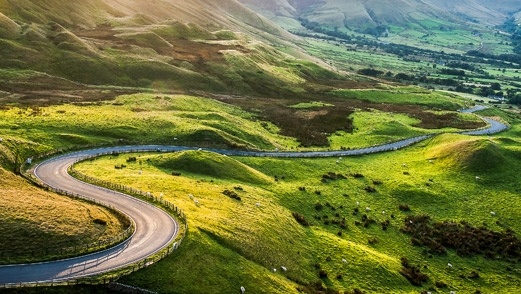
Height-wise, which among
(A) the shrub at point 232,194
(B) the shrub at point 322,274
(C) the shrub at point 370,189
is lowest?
(C) the shrub at point 370,189

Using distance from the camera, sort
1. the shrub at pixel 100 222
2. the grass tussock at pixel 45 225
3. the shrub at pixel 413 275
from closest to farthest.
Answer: the grass tussock at pixel 45 225 → the shrub at pixel 100 222 → the shrub at pixel 413 275

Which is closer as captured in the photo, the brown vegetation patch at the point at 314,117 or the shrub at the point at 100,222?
the shrub at the point at 100,222

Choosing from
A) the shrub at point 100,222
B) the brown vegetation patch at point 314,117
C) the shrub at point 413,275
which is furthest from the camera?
the brown vegetation patch at point 314,117

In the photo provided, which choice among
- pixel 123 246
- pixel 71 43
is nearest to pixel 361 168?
pixel 123 246

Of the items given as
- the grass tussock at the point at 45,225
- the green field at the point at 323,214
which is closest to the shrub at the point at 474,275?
the green field at the point at 323,214

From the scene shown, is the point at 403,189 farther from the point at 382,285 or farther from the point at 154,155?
the point at 154,155

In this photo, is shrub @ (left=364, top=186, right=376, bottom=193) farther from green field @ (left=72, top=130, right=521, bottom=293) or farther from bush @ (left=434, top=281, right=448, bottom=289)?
bush @ (left=434, top=281, right=448, bottom=289)

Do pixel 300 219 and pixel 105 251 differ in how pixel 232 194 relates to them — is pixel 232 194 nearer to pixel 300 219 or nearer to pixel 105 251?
pixel 300 219

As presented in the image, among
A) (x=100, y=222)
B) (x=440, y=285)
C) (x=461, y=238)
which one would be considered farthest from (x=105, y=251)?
(x=461, y=238)

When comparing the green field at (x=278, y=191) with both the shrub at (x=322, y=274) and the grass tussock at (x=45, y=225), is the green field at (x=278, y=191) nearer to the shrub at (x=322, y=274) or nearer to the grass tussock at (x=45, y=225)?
the shrub at (x=322, y=274)
